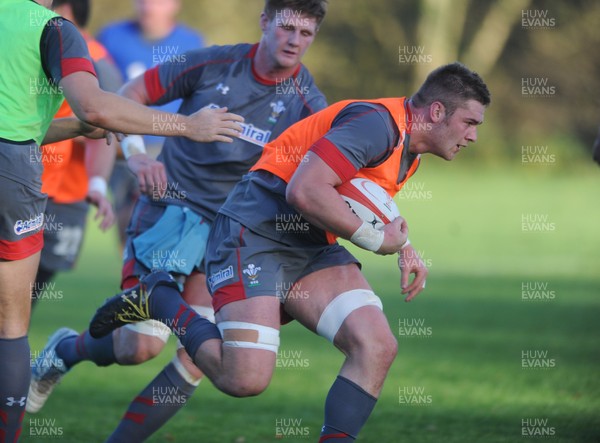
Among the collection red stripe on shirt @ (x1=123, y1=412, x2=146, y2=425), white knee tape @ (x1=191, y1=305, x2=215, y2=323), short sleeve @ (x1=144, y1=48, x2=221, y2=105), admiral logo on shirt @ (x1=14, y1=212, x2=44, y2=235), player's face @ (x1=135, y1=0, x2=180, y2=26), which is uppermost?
player's face @ (x1=135, y1=0, x2=180, y2=26)

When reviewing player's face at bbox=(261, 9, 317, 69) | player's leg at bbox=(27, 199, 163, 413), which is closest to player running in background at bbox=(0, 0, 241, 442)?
player's leg at bbox=(27, 199, 163, 413)

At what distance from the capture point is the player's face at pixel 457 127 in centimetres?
496

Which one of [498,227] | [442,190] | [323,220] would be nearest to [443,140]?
[323,220]

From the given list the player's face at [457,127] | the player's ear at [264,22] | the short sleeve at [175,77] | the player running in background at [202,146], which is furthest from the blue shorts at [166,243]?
the player's face at [457,127]

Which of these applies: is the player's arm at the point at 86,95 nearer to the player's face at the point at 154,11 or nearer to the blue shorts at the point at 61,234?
the blue shorts at the point at 61,234

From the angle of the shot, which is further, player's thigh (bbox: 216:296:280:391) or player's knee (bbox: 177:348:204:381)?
player's knee (bbox: 177:348:204:381)

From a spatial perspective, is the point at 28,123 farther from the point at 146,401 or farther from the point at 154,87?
the point at 146,401

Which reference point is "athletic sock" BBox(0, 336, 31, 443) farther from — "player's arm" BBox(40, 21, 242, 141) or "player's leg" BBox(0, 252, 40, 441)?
"player's arm" BBox(40, 21, 242, 141)

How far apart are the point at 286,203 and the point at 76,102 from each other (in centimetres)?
114

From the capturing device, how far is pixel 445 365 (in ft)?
27.0

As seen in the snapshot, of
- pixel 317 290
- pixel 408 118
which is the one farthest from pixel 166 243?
pixel 408 118

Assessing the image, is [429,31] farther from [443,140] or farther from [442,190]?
[443,140]

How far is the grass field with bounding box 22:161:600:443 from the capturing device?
6.28 meters

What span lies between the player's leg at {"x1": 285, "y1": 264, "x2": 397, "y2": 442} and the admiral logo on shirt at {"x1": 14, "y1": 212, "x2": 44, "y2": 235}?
1.26 meters
